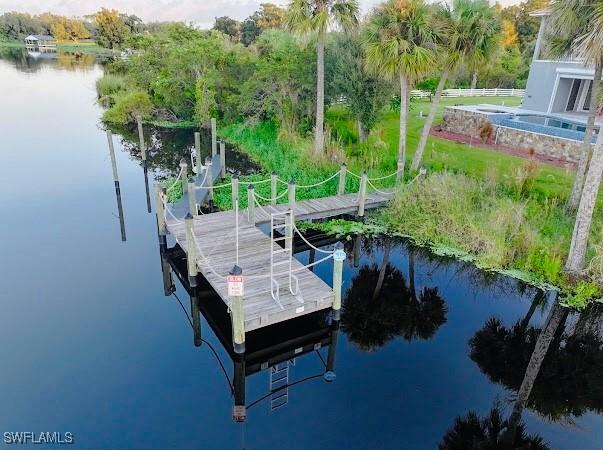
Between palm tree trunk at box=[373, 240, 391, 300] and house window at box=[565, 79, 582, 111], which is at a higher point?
house window at box=[565, 79, 582, 111]

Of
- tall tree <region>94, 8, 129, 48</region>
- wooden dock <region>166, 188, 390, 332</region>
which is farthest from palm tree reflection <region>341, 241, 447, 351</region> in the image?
tall tree <region>94, 8, 129, 48</region>

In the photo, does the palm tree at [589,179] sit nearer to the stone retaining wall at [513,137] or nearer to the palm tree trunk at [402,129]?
the palm tree trunk at [402,129]

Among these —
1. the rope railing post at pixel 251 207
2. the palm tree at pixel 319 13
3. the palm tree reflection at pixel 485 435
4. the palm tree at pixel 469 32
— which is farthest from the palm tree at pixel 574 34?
the rope railing post at pixel 251 207

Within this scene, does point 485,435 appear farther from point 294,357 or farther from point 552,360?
point 294,357

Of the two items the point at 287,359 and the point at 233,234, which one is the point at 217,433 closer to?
the point at 287,359

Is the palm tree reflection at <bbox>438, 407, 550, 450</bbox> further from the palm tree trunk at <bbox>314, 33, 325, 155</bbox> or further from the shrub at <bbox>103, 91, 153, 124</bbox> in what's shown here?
the shrub at <bbox>103, 91, 153, 124</bbox>

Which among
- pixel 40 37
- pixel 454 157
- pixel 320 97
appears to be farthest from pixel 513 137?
pixel 40 37
